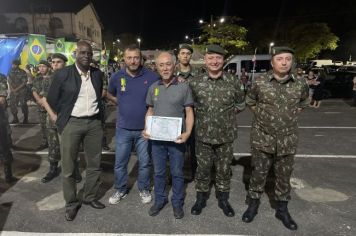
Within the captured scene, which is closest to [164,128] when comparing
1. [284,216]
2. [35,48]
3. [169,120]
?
[169,120]

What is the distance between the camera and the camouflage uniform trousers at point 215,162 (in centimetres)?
420

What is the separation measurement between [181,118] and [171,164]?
0.62m

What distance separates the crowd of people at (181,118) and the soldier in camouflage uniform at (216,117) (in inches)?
0.5

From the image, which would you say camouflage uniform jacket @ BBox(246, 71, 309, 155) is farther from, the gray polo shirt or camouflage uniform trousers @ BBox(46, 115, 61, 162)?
camouflage uniform trousers @ BBox(46, 115, 61, 162)

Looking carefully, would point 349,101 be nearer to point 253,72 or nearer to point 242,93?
point 253,72

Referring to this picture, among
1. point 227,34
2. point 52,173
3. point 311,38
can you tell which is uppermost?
point 227,34

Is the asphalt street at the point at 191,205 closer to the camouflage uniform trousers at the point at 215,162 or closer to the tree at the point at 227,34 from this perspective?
the camouflage uniform trousers at the point at 215,162

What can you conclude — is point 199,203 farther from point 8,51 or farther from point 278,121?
point 8,51

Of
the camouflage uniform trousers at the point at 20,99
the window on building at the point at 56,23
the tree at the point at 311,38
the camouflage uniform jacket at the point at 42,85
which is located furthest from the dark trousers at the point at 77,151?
the window on building at the point at 56,23

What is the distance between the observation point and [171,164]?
409cm

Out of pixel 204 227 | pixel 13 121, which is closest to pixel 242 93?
pixel 204 227

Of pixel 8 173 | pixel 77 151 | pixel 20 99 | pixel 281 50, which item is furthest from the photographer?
pixel 20 99

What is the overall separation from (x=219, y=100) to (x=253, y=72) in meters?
16.7

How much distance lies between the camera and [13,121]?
10.7m
